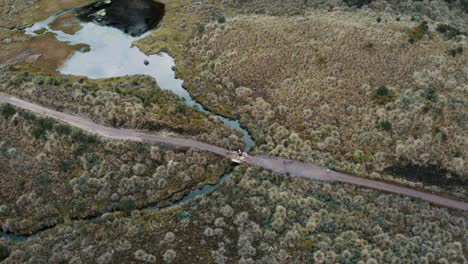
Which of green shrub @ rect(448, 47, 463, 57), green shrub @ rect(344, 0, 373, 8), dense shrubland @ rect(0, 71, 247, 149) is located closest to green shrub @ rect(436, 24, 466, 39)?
green shrub @ rect(448, 47, 463, 57)

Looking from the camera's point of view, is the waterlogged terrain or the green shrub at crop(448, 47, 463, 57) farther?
the waterlogged terrain

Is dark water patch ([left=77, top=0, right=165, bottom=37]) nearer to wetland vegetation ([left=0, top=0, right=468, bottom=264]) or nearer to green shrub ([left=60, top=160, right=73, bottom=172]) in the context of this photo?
wetland vegetation ([left=0, top=0, right=468, bottom=264])

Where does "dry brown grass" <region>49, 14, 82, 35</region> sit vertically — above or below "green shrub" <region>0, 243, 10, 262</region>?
above

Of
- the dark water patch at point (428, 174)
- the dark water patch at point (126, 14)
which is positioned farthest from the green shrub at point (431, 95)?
the dark water patch at point (126, 14)

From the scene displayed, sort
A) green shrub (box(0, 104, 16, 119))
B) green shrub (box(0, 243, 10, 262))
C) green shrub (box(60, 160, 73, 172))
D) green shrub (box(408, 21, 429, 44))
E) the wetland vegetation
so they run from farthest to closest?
green shrub (box(408, 21, 429, 44)) < green shrub (box(0, 104, 16, 119)) < green shrub (box(60, 160, 73, 172)) < the wetland vegetation < green shrub (box(0, 243, 10, 262))

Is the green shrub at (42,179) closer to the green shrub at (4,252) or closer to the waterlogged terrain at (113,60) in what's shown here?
the green shrub at (4,252)

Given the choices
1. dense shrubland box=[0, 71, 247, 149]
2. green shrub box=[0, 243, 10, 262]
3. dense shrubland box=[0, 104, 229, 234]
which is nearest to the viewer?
green shrub box=[0, 243, 10, 262]

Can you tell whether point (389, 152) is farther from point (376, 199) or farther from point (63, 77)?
point (63, 77)

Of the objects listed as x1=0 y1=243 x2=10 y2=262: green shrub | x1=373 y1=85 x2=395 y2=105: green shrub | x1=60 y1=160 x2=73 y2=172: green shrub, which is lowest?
x1=0 y1=243 x2=10 y2=262: green shrub
